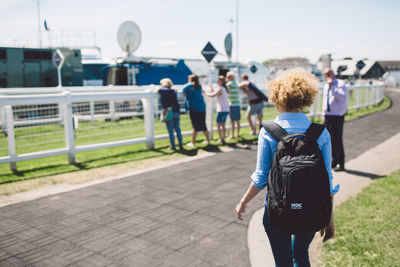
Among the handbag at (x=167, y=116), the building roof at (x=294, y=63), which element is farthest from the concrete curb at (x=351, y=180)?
the building roof at (x=294, y=63)

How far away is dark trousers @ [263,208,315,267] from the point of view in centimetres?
242

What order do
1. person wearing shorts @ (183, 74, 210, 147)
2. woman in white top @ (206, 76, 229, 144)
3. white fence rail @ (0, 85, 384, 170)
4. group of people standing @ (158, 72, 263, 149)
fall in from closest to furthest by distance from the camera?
white fence rail @ (0, 85, 384, 170) → group of people standing @ (158, 72, 263, 149) → person wearing shorts @ (183, 74, 210, 147) → woman in white top @ (206, 76, 229, 144)

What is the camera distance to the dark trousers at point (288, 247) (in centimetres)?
242

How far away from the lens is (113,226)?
4.40 m

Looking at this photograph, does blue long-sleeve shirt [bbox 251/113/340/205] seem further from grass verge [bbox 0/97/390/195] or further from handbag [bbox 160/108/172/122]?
handbag [bbox 160/108/172/122]

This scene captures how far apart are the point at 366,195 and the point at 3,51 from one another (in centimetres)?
1648

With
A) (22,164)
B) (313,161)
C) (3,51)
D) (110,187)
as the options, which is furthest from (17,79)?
(313,161)

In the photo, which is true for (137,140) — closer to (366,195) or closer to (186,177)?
(186,177)

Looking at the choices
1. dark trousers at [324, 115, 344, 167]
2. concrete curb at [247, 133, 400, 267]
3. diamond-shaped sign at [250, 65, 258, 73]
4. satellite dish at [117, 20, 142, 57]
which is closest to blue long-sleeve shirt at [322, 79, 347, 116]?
dark trousers at [324, 115, 344, 167]

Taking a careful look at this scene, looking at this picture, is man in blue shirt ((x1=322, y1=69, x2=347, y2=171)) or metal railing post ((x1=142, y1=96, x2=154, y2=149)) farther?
metal railing post ((x1=142, y1=96, x2=154, y2=149))

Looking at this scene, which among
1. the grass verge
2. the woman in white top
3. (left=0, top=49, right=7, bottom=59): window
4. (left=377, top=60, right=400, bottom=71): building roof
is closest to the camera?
the grass verge

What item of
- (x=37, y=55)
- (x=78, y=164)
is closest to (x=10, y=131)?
(x=78, y=164)

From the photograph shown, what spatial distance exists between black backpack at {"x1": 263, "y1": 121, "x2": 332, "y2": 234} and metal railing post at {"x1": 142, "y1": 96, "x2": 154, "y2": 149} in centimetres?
686

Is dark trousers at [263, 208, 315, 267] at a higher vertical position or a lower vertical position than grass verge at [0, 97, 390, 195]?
higher
